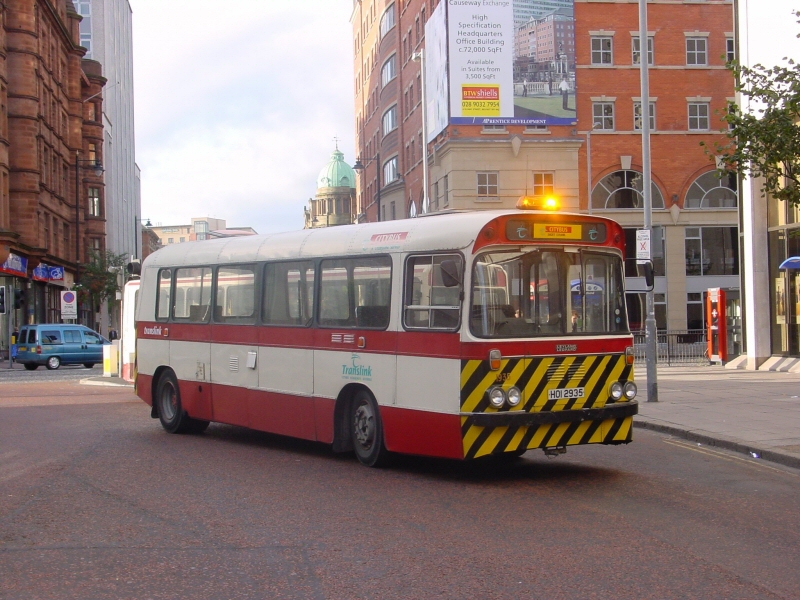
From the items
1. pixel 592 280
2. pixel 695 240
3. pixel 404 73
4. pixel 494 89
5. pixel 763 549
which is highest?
pixel 404 73

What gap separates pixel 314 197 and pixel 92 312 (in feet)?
291

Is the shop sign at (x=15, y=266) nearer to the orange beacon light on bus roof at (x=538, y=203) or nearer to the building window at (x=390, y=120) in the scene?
the building window at (x=390, y=120)

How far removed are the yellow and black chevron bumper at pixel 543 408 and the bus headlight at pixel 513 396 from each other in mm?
61

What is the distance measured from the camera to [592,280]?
36.6 ft

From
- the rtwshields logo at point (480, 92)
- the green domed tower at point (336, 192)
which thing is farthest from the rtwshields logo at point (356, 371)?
the green domed tower at point (336, 192)

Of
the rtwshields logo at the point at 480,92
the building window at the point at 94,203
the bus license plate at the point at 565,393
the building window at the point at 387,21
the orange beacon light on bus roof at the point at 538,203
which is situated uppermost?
the building window at the point at 387,21

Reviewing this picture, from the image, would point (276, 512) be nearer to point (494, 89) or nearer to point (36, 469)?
point (36, 469)

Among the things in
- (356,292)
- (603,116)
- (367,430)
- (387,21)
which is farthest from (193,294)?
(387,21)

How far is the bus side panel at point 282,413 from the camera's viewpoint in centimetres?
1261

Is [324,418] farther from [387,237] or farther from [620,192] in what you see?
[620,192]

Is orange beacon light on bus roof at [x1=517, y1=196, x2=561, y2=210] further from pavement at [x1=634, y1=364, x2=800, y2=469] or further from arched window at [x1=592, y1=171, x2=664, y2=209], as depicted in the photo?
arched window at [x1=592, y1=171, x2=664, y2=209]

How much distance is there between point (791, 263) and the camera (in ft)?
84.0

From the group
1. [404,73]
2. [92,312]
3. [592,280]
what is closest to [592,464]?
[592,280]

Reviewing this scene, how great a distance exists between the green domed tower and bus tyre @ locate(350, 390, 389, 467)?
14347cm
